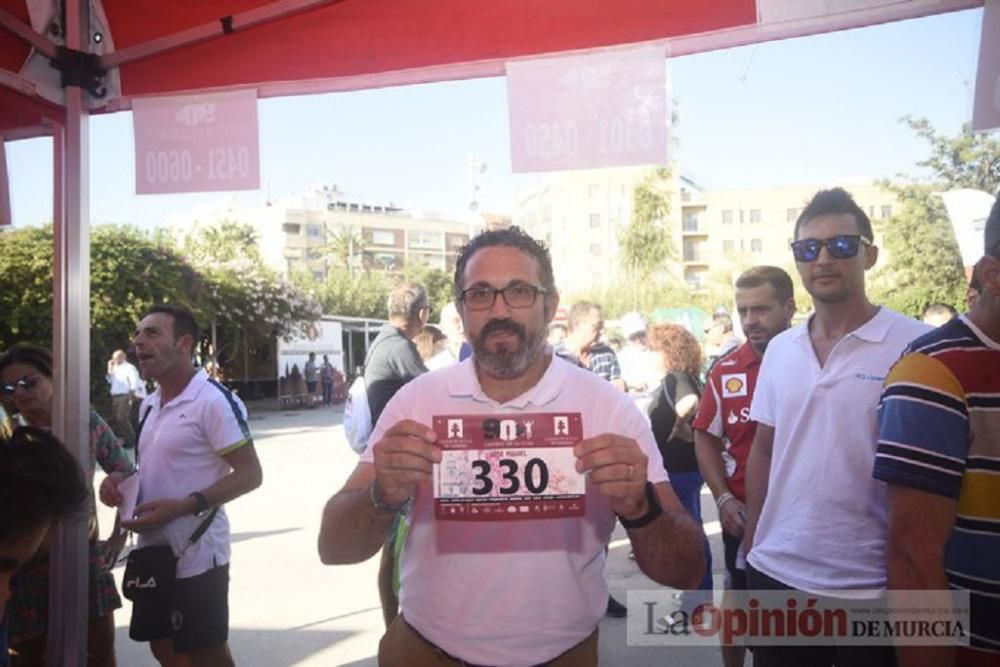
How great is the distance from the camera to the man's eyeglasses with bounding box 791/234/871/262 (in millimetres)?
2562

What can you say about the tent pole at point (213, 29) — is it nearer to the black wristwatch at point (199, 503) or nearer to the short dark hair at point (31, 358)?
the short dark hair at point (31, 358)

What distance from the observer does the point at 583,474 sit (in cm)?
182

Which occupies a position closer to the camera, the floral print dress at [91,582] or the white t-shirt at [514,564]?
the white t-shirt at [514,564]

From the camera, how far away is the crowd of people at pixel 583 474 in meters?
1.69

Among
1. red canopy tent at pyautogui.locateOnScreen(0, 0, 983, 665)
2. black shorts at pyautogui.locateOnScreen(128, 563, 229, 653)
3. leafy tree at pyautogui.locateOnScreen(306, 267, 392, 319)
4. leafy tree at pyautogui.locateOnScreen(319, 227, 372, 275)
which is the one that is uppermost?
leafy tree at pyautogui.locateOnScreen(319, 227, 372, 275)

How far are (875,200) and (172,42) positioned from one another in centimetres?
8049

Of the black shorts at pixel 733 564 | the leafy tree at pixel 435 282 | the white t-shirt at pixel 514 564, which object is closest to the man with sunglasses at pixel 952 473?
the white t-shirt at pixel 514 564

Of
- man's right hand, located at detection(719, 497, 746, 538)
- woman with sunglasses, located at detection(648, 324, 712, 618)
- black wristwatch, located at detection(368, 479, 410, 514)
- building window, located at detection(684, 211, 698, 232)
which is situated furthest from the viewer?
building window, located at detection(684, 211, 698, 232)

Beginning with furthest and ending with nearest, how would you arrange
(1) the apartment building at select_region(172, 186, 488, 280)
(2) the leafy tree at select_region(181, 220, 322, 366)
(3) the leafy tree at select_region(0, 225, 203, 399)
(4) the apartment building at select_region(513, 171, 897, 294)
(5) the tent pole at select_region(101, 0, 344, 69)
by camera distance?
(1) the apartment building at select_region(172, 186, 488, 280) → (4) the apartment building at select_region(513, 171, 897, 294) → (2) the leafy tree at select_region(181, 220, 322, 366) → (3) the leafy tree at select_region(0, 225, 203, 399) → (5) the tent pole at select_region(101, 0, 344, 69)

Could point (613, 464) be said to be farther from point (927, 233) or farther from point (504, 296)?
point (927, 233)

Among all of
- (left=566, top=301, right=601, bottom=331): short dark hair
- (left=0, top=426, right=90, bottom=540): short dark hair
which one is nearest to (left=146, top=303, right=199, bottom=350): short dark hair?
(left=0, top=426, right=90, bottom=540): short dark hair

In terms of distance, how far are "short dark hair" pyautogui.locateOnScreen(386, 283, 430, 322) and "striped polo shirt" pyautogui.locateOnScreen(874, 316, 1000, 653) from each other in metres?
3.41

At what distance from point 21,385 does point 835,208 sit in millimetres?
3361

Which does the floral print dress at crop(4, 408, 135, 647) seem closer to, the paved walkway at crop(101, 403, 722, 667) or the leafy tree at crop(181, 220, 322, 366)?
the paved walkway at crop(101, 403, 722, 667)
